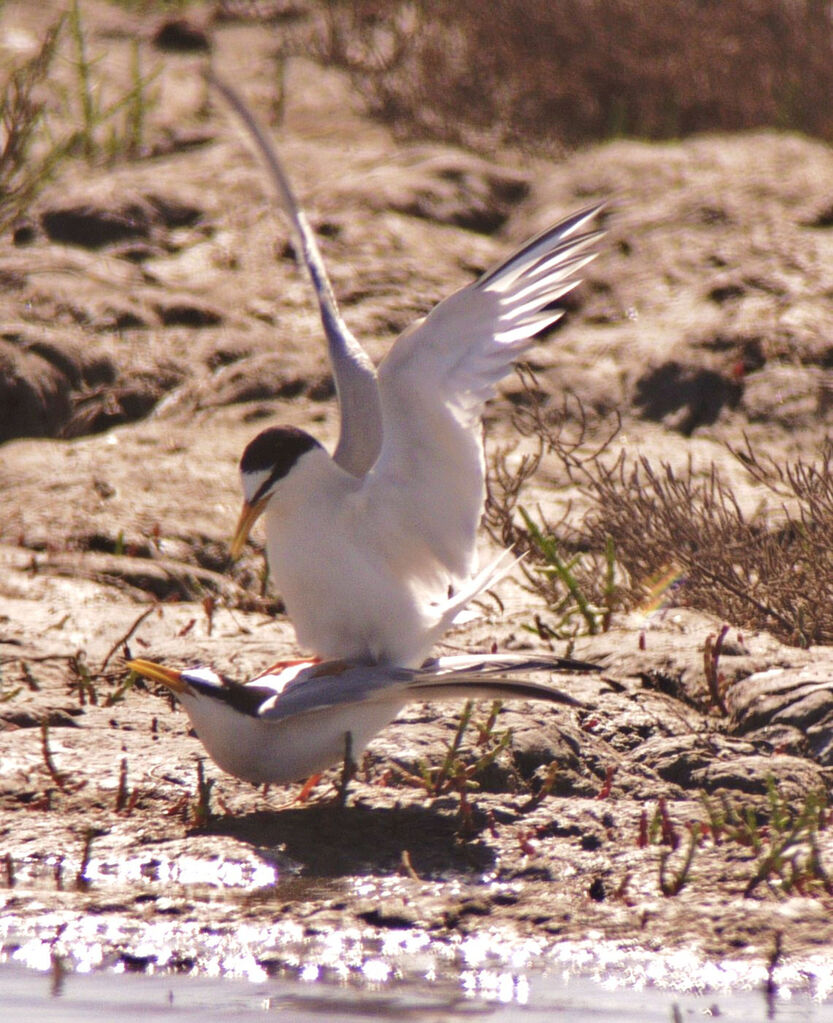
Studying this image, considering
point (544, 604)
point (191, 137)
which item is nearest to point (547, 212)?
point (191, 137)

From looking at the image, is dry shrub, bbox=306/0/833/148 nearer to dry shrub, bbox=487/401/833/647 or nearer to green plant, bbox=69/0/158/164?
green plant, bbox=69/0/158/164

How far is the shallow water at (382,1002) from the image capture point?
10.1ft

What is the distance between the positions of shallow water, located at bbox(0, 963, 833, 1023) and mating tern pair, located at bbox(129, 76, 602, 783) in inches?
32.3

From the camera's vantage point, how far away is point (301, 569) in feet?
14.1

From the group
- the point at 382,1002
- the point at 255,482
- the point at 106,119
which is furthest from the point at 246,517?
the point at 106,119

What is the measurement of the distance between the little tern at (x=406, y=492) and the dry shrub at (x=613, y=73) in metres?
7.18

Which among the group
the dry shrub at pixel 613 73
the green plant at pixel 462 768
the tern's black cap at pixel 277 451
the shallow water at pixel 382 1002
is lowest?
the shallow water at pixel 382 1002

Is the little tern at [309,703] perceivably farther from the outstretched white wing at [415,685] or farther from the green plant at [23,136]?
the green plant at [23,136]

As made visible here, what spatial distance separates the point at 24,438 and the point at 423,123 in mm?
4880

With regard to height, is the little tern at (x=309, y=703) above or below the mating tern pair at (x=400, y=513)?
below

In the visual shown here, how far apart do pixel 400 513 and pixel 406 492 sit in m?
0.06

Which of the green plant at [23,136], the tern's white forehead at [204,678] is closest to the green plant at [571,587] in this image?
the tern's white forehead at [204,678]

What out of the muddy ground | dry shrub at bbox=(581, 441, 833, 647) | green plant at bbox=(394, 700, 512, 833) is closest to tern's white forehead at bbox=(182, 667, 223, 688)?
the muddy ground

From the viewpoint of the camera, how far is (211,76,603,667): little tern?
4309mm
